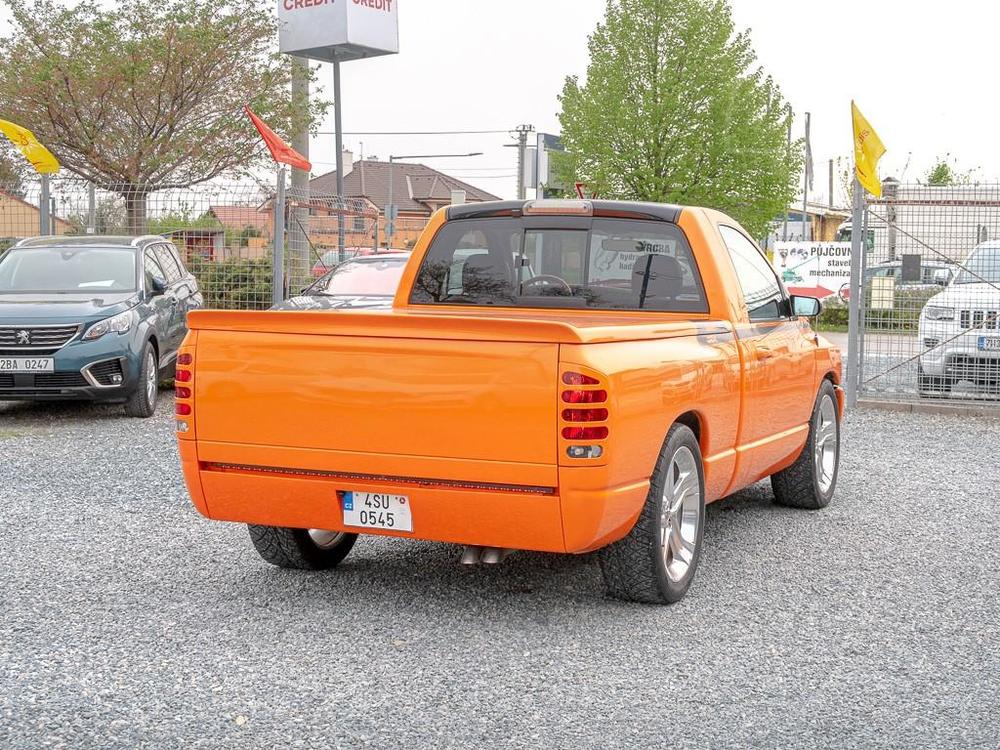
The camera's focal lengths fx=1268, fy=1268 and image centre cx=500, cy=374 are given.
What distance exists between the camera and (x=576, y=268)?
6371 millimetres

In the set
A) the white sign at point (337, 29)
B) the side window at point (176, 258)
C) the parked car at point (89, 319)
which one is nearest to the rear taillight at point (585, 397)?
the parked car at point (89, 319)

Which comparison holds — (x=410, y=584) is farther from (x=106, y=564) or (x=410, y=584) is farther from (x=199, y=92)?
(x=199, y=92)

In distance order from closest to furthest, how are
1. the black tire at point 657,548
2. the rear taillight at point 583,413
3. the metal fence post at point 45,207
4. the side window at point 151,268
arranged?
the rear taillight at point 583,413, the black tire at point 657,548, the side window at point 151,268, the metal fence post at point 45,207

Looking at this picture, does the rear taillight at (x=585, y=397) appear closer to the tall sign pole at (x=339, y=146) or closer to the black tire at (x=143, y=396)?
the black tire at (x=143, y=396)

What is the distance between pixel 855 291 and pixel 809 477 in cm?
641

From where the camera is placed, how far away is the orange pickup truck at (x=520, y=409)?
4754mm

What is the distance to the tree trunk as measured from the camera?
16.8 meters

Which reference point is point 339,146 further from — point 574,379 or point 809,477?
point 574,379

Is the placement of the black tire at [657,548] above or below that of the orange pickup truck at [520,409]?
below

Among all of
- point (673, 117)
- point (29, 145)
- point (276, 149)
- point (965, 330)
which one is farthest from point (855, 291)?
point (673, 117)

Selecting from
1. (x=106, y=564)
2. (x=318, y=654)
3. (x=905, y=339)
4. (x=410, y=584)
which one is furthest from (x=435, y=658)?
(x=905, y=339)

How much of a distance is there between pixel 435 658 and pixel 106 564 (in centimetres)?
224

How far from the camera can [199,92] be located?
2383cm

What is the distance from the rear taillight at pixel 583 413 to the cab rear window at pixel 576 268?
165cm
